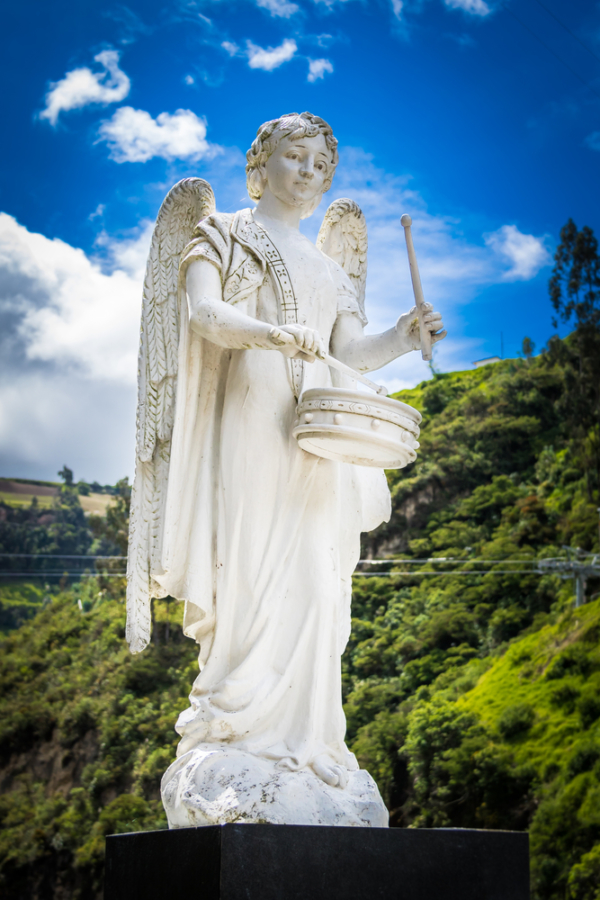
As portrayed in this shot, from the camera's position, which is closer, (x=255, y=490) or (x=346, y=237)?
(x=255, y=490)

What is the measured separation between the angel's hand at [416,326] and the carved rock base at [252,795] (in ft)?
5.78

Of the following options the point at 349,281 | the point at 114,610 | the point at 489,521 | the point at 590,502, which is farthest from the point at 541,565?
the point at 349,281

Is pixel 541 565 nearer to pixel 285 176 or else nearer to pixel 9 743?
pixel 9 743

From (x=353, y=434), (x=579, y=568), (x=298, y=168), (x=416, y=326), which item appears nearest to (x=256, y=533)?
(x=353, y=434)

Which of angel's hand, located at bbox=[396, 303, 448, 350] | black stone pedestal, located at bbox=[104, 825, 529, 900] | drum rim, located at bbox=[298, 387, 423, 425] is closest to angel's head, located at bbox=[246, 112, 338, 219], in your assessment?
Answer: angel's hand, located at bbox=[396, 303, 448, 350]

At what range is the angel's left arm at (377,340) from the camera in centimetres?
376

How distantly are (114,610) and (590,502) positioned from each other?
19923 millimetres

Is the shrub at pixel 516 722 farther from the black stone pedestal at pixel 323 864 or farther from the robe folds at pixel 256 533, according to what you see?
the black stone pedestal at pixel 323 864

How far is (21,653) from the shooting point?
40.5m

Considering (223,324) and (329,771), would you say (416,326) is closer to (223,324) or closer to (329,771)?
(223,324)

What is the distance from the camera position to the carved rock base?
290 cm

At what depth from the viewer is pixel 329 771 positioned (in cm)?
320

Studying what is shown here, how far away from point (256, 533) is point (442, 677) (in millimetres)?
27693

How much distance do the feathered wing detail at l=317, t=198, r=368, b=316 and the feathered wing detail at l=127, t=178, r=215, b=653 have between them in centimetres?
63
